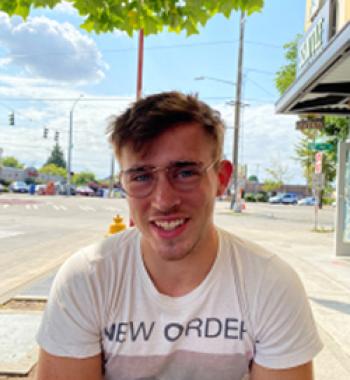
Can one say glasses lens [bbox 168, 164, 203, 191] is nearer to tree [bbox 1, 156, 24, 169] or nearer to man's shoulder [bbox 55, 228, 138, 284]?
man's shoulder [bbox 55, 228, 138, 284]

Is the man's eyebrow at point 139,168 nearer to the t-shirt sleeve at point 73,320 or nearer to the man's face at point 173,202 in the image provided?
the man's face at point 173,202

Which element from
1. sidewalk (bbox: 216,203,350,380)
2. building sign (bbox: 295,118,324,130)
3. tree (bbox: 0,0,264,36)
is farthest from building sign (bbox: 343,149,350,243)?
tree (bbox: 0,0,264,36)

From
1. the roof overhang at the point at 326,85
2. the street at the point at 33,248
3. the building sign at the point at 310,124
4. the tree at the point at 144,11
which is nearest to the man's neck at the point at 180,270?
the tree at the point at 144,11

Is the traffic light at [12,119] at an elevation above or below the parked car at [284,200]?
above

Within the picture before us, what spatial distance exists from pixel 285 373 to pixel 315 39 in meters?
6.88

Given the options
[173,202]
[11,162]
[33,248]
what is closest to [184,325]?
[173,202]

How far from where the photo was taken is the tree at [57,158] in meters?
119

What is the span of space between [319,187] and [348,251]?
5623 mm

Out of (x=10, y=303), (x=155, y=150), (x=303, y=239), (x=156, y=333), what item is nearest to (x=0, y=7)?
(x=155, y=150)

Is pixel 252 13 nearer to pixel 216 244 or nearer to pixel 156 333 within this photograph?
pixel 216 244

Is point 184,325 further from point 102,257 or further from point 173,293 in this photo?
point 102,257

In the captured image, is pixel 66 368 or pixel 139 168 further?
pixel 139 168

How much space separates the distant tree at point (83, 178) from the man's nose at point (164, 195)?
4246 inches

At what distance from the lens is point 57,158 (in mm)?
119812
